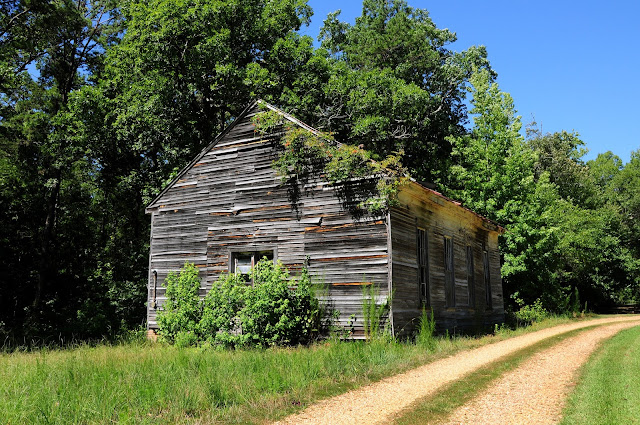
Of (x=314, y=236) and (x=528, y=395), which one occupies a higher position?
(x=314, y=236)

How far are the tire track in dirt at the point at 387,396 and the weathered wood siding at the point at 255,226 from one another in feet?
11.1

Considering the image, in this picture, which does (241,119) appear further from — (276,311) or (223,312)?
(276,311)

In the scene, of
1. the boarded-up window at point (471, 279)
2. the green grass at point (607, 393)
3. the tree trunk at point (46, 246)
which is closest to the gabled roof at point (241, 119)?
the boarded-up window at point (471, 279)

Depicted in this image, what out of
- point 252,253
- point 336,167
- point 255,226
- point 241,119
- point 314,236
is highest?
point 241,119

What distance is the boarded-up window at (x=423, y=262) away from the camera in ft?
48.6

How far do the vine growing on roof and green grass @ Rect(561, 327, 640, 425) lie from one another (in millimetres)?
6123

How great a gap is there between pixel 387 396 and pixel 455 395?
3.40 ft

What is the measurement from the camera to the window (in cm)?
1500

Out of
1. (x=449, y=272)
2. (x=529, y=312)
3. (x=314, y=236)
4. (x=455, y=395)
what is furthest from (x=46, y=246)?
(x=529, y=312)

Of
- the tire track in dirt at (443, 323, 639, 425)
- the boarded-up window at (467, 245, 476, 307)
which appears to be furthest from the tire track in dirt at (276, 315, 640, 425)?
the boarded-up window at (467, 245, 476, 307)

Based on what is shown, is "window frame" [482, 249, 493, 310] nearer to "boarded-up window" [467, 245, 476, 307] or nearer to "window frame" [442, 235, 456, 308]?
"boarded-up window" [467, 245, 476, 307]

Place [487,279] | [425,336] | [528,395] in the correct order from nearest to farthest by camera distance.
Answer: [528,395] → [425,336] → [487,279]

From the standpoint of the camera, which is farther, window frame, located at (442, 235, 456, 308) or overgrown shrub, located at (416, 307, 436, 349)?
window frame, located at (442, 235, 456, 308)

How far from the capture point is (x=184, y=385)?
22.8ft
